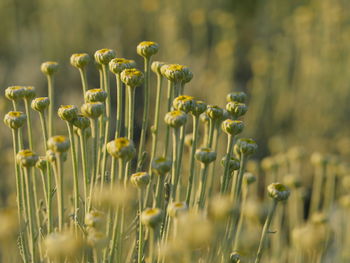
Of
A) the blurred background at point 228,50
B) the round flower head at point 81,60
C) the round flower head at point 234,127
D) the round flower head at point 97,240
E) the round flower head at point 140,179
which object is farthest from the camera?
the blurred background at point 228,50

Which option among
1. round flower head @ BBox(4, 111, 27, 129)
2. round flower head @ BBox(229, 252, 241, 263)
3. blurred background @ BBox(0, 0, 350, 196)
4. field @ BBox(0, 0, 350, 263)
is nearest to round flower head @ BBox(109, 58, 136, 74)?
field @ BBox(0, 0, 350, 263)

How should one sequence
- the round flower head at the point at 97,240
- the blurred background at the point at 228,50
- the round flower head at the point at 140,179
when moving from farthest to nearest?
the blurred background at the point at 228,50 → the round flower head at the point at 140,179 → the round flower head at the point at 97,240

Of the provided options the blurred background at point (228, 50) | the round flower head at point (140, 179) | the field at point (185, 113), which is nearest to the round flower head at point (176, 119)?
the field at point (185, 113)

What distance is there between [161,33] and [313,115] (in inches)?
52.5

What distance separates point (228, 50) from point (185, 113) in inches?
83.9

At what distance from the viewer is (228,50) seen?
2.95 meters

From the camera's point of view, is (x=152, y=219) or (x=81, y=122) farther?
(x=81, y=122)

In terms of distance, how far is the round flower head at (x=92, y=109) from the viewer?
867 millimetres

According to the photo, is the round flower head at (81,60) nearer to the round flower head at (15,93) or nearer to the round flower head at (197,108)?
the round flower head at (15,93)

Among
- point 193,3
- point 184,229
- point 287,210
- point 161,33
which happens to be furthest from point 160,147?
point 193,3

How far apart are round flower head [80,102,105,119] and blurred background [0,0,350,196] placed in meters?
1.52

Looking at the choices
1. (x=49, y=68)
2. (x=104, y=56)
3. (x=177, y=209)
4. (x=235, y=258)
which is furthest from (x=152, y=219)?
(x=49, y=68)

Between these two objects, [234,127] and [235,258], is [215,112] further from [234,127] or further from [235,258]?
[235,258]

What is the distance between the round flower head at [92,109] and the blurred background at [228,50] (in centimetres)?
152
